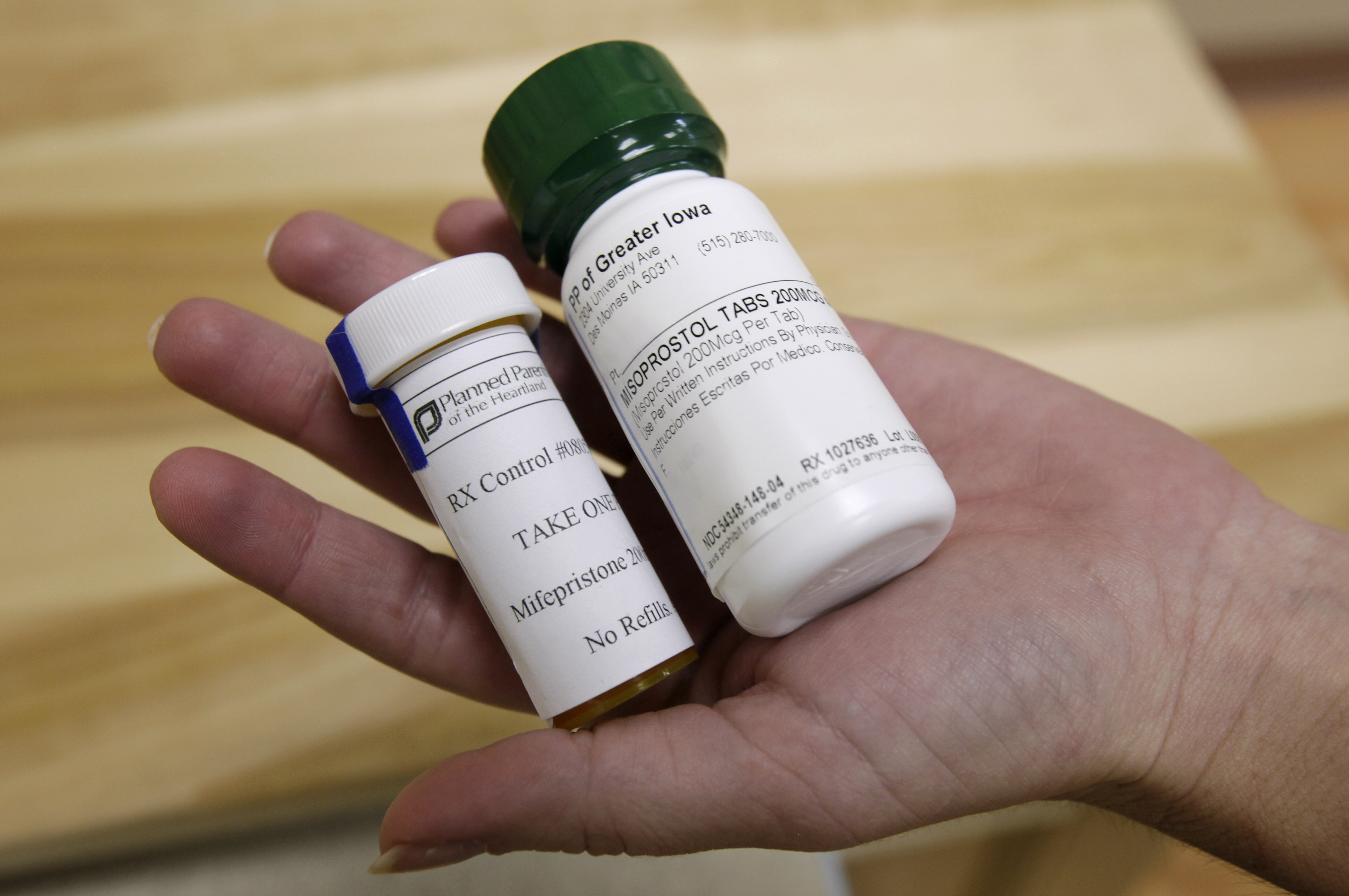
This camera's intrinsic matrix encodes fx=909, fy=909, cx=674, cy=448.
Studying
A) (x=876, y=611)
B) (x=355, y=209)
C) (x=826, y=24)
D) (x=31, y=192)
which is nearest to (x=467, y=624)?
(x=876, y=611)

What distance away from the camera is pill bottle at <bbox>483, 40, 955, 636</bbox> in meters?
0.46

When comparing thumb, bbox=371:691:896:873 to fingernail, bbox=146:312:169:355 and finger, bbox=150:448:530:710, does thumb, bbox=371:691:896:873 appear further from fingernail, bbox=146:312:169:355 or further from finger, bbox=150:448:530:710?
fingernail, bbox=146:312:169:355

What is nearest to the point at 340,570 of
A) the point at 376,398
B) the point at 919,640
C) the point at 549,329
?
the point at 376,398

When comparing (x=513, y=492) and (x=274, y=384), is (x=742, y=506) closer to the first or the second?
(x=513, y=492)

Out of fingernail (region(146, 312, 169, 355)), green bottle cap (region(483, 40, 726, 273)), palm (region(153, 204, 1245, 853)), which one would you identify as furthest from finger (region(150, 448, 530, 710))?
green bottle cap (region(483, 40, 726, 273))

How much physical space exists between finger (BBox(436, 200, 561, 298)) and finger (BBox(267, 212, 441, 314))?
0.15 feet

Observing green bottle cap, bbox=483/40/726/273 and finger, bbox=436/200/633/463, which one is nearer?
green bottle cap, bbox=483/40/726/273

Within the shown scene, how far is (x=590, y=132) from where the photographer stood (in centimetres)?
51

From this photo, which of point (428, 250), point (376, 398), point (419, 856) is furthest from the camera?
point (428, 250)

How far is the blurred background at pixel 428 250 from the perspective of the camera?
65 cm

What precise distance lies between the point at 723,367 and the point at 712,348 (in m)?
0.01

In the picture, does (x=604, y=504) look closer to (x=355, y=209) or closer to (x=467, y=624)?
(x=467, y=624)

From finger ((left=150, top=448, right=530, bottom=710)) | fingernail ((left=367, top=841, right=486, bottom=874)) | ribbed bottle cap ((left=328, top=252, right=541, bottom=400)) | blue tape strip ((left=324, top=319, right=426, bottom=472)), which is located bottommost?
fingernail ((left=367, top=841, right=486, bottom=874))

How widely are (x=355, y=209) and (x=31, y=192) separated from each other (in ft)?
0.93
